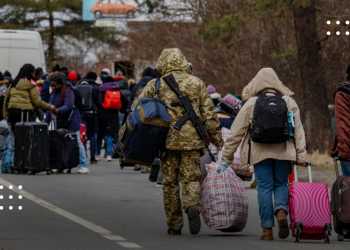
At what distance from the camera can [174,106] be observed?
14609mm

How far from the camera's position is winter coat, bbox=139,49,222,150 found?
1447cm

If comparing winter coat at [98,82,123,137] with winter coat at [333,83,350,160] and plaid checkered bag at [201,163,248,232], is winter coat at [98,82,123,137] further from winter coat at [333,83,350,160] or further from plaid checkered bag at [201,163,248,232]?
winter coat at [333,83,350,160]

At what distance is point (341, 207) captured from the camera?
14594 millimetres

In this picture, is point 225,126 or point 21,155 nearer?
point 225,126

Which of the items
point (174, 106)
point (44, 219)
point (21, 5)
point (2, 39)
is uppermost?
point (21, 5)

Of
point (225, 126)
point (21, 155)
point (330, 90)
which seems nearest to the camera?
point (225, 126)

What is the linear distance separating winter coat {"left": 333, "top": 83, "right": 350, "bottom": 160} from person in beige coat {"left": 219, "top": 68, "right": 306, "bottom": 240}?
657mm

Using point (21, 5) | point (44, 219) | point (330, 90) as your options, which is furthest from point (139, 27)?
point (44, 219)

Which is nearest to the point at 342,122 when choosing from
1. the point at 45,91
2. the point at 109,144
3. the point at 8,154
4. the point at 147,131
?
the point at 147,131

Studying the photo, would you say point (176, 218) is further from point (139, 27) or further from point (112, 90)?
point (139, 27)

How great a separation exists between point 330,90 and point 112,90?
915 cm

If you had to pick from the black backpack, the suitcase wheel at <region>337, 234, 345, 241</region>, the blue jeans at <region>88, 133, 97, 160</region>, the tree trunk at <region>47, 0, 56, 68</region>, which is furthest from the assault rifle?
the tree trunk at <region>47, 0, 56, 68</region>

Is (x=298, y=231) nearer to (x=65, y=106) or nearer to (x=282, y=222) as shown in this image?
(x=282, y=222)

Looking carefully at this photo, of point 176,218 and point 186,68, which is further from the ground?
point 186,68
